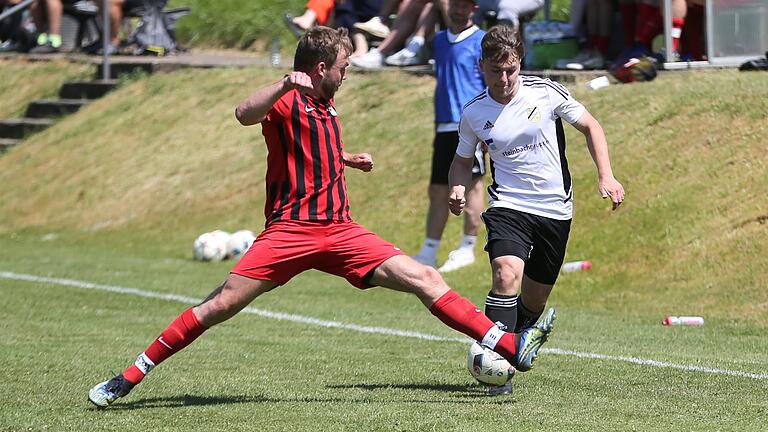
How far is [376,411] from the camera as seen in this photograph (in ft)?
21.4

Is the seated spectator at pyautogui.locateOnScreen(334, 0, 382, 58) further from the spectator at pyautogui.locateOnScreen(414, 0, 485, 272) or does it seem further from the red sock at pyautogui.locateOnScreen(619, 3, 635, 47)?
the spectator at pyautogui.locateOnScreen(414, 0, 485, 272)

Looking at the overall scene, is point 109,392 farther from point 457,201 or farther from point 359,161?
point 457,201

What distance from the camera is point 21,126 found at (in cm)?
2312

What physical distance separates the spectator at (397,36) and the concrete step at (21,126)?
6498 millimetres

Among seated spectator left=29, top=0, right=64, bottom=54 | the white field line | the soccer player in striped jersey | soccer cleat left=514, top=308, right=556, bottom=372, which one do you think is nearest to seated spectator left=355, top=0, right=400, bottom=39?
the white field line

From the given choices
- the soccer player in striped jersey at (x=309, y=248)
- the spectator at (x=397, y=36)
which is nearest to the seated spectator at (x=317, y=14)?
the spectator at (x=397, y=36)

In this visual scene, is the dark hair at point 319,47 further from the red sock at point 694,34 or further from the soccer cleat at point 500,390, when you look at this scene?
the red sock at point 694,34

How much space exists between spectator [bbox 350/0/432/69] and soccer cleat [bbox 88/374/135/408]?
11808 millimetres

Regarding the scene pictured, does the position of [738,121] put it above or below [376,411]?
below

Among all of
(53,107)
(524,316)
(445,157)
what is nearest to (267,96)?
(524,316)

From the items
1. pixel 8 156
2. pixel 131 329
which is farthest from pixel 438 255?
pixel 8 156

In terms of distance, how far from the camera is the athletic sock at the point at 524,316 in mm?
7879

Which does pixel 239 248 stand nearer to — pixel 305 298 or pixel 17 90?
pixel 305 298

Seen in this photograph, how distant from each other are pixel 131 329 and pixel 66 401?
345 cm
